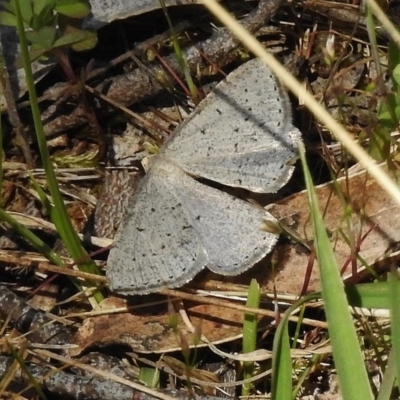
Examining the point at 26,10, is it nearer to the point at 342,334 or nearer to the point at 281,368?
the point at 281,368

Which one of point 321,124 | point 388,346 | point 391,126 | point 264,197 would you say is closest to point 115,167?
point 264,197

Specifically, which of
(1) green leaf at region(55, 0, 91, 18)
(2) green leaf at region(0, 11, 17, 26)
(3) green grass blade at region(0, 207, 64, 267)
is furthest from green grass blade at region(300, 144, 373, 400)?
(2) green leaf at region(0, 11, 17, 26)

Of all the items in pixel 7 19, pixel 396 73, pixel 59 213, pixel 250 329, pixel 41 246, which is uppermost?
pixel 7 19

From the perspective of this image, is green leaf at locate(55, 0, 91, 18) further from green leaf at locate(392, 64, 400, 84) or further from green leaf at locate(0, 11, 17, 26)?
green leaf at locate(392, 64, 400, 84)

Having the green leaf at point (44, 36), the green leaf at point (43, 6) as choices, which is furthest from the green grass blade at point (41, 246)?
the green leaf at point (43, 6)

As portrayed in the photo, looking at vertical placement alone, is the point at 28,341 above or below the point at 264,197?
below

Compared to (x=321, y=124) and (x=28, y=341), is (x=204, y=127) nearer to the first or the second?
(x=321, y=124)

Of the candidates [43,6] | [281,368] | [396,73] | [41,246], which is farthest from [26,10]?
→ [281,368]

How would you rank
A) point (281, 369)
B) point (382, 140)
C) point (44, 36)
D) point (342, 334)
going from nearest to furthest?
point (342, 334) < point (281, 369) < point (382, 140) < point (44, 36)
